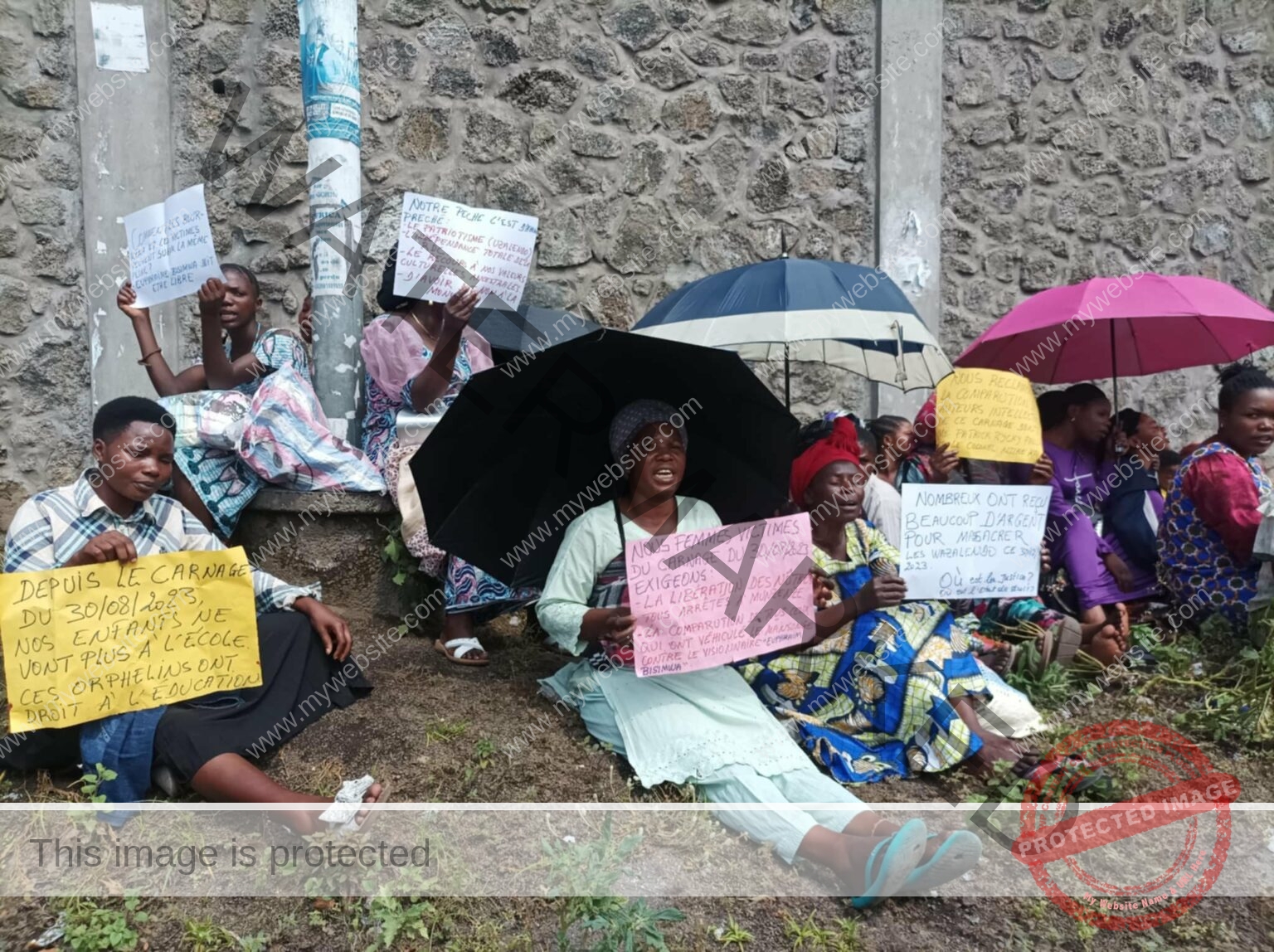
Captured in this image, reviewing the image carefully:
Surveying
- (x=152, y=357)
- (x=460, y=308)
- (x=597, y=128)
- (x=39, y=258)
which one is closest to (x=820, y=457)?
(x=460, y=308)

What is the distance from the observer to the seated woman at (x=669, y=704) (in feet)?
8.29

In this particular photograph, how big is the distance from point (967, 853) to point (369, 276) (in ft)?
14.4

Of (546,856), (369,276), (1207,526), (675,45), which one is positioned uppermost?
(675,45)

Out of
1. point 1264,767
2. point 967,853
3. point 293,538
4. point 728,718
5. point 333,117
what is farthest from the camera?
point 333,117

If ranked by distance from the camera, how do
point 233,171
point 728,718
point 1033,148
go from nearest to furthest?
1. point 728,718
2. point 233,171
3. point 1033,148

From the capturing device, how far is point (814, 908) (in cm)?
240

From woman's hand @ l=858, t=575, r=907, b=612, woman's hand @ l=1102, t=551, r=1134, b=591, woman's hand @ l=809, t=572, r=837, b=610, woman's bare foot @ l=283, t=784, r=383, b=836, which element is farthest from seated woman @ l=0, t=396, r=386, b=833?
woman's hand @ l=1102, t=551, r=1134, b=591

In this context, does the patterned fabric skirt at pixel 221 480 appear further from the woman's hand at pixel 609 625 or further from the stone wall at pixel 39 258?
the stone wall at pixel 39 258

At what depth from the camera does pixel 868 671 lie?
3174 millimetres

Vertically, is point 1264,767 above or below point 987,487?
below

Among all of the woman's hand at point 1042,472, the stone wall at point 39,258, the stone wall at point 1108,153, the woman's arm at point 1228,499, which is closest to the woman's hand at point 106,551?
the stone wall at point 39,258

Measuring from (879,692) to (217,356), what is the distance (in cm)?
280

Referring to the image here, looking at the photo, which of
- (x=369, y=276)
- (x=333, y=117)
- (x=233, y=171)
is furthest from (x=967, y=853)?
(x=233, y=171)

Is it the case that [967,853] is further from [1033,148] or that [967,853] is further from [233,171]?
[1033,148]
